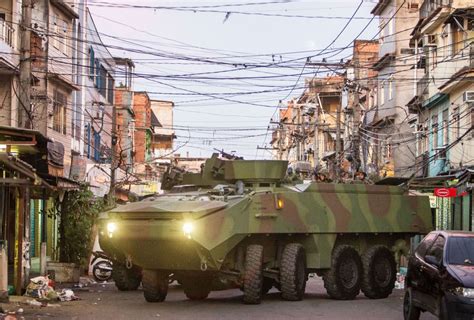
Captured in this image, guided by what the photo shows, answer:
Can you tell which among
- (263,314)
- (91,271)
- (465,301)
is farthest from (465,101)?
(465,301)

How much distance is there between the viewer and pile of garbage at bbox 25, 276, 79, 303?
16828 mm

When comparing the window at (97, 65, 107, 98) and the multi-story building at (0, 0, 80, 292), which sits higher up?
the window at (97, 65, 107, 98)

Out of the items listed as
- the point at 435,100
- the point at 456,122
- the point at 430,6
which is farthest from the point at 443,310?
the point at 430,6

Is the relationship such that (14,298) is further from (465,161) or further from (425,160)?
(425,160)

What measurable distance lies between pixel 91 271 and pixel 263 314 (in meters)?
10.9

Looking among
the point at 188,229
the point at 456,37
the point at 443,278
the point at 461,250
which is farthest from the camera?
the point at 456,37

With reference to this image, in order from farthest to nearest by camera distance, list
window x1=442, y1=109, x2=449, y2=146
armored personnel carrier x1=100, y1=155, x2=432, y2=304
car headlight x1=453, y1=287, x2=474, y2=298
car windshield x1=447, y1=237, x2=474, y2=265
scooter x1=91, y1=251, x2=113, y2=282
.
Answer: window x1=442, y1=109, x2=449, y2=146 < scooter x1=91, y1=251, x2=113, y2=282 < armored personnel carrier x1=100, y1=155, x2=432, y2=304 < car windshield x1=447, y1=237, x2=474, y2=265 < car headlight x1=453, y1=287, x2=474, y2=298

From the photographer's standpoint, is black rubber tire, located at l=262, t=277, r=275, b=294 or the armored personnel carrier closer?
the armored personnel carrier

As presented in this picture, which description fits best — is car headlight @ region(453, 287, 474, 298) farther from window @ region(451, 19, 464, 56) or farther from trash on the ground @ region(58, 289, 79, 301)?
window @ region(451, 19, 464, 56)

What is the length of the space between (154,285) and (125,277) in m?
3.42

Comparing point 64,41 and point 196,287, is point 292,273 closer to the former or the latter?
point 196,287

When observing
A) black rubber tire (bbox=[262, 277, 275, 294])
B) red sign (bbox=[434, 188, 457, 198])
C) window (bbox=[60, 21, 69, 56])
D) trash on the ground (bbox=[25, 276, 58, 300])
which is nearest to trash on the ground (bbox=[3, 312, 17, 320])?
trash on the ground (bbox=[25, 276, 58, 300])

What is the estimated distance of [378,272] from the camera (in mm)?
19484

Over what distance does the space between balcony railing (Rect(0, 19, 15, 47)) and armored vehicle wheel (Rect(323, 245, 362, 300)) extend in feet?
45.6
